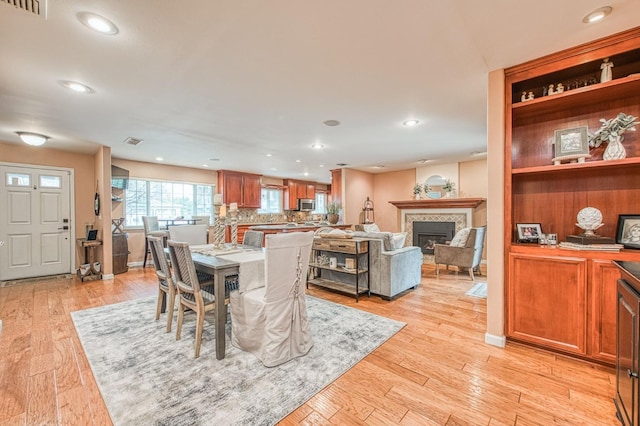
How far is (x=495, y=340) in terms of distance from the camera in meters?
2.48

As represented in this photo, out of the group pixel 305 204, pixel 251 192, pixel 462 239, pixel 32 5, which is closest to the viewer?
pixel 32 5

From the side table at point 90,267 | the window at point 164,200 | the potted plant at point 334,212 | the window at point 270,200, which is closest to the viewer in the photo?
the side table at point 90,267

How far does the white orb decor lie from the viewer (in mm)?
2207

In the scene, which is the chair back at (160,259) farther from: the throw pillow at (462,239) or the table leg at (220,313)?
the throw pillow at (462,239)

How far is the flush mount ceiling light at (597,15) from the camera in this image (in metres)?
1.68

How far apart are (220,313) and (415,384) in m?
1.60

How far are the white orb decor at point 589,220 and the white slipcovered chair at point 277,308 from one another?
2276 millimetres

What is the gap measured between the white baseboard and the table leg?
2.37m

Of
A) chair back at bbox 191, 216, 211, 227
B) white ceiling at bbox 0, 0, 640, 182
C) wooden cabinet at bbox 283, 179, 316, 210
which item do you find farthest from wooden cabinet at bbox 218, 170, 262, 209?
white ceiling at bbox 0, 0, 640, 182

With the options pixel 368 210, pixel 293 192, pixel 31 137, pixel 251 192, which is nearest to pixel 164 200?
pixel 251 192

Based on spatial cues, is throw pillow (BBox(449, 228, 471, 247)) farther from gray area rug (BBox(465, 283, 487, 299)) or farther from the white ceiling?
the white ceiling

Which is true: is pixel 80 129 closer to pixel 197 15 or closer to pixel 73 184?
pixel 73 184

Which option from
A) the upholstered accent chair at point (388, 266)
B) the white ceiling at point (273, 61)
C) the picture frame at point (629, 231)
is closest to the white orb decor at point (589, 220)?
the picture frame at point (629, 231)

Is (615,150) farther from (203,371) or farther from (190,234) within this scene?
(190,234)
